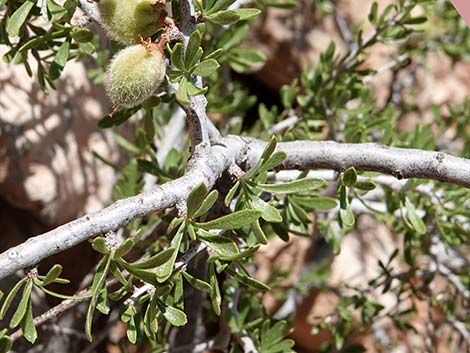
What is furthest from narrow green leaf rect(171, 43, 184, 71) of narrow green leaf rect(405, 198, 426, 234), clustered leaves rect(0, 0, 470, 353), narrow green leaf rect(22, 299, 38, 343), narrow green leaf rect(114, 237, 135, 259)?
narrow green leaf rect(405, 198, 426, 234)

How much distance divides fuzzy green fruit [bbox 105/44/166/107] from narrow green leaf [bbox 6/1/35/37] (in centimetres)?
19

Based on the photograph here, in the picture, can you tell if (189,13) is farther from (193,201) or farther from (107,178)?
(107,178)

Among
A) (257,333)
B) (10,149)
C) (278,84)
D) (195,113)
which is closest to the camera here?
(195,113)

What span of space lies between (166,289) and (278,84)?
5.76 feet

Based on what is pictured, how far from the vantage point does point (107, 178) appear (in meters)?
1.93

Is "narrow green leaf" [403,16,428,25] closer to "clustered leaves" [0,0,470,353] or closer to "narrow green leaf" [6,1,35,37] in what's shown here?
"clustered leaves" [0,0,470,353]

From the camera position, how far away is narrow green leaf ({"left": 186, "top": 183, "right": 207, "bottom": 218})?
0.87 meters

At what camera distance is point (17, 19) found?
1055 millimetres

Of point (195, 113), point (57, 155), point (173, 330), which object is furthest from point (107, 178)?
point (195, 113)

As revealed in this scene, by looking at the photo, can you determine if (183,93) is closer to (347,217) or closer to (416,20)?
(347,217)

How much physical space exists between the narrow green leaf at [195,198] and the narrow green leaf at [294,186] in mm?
144

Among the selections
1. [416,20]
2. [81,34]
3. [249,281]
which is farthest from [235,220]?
[416,20]

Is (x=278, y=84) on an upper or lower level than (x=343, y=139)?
lower

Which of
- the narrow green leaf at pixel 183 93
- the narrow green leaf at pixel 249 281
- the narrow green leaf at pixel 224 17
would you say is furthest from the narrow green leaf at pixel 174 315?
the narrow green leaf at pixel 224 17
